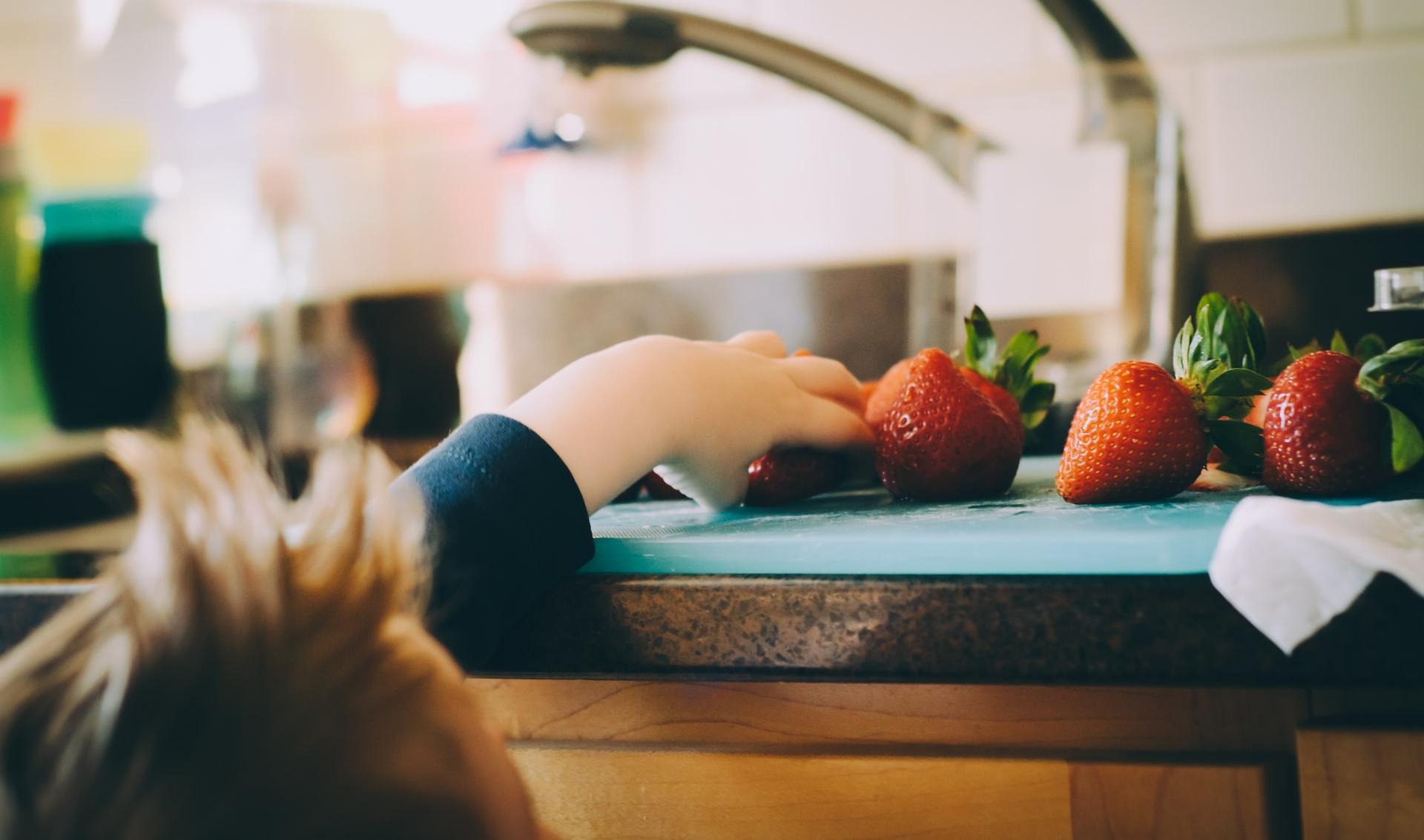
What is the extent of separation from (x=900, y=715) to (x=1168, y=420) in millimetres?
172

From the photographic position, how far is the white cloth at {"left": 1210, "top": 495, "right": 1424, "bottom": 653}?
32cm

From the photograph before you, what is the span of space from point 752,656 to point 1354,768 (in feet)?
0.69

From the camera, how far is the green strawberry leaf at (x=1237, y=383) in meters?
0.45

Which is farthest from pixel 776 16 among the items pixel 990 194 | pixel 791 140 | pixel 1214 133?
pixel 1214 133

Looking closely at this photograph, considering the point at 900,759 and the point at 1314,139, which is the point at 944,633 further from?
the point at 1314,139

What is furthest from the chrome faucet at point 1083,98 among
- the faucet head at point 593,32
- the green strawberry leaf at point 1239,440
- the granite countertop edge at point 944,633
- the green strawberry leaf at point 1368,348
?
the granite countertop edge at point 944,633

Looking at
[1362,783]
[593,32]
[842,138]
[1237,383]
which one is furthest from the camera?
[842,138]

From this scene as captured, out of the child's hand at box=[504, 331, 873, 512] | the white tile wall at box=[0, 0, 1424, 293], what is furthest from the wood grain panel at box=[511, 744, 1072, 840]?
the white tile wall at box=[0, 0, 1424, 293]

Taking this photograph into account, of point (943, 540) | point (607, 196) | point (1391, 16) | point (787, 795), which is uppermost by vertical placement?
point (1391, 16)

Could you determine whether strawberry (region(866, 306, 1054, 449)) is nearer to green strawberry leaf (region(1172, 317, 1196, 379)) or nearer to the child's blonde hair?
green strawberry leaf (region(1172, 317, 1196, 379))

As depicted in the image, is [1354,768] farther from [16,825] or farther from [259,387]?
[259,387]

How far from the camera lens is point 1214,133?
1.03 metres

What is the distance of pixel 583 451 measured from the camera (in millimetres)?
432

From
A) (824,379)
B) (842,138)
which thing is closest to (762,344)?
(824,379)
